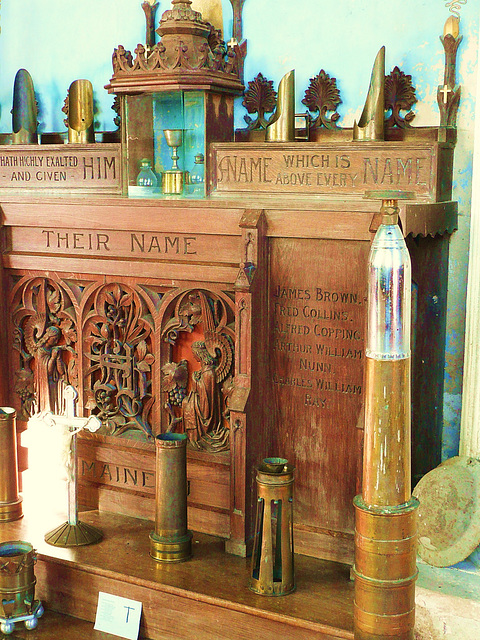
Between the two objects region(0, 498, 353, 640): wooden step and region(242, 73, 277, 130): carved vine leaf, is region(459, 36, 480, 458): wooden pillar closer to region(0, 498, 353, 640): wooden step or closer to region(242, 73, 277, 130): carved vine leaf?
region(0, 498, 353, 640): wooden step

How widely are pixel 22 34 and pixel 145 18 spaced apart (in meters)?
0.87

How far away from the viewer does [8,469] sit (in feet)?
13.9

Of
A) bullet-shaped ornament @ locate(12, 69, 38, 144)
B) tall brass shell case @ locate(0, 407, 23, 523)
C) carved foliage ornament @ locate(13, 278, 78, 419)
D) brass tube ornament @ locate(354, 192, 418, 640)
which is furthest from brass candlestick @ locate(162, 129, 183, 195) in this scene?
brass tube ornament @ locate(354, 192, 418, 640)

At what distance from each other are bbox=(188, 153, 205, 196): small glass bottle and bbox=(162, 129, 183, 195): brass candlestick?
0.07 meters

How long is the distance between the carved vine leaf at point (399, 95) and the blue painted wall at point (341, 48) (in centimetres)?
4

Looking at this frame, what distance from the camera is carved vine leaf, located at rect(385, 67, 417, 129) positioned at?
158 inches

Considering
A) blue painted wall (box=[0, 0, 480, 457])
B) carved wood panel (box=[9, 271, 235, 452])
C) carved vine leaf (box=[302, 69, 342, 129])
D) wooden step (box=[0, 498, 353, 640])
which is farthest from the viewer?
carved vine leaf (box=[302, 69, 342, 129])

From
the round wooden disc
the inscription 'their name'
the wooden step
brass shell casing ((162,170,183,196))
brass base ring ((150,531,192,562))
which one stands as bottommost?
the wooden step

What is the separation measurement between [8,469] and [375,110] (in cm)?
249

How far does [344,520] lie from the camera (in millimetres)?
3797

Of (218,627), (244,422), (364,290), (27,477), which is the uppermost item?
(364,290)

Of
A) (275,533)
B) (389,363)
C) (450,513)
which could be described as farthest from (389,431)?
(450,513)

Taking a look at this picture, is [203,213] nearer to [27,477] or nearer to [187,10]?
[187,10]

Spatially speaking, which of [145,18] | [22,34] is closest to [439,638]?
[145,18]
